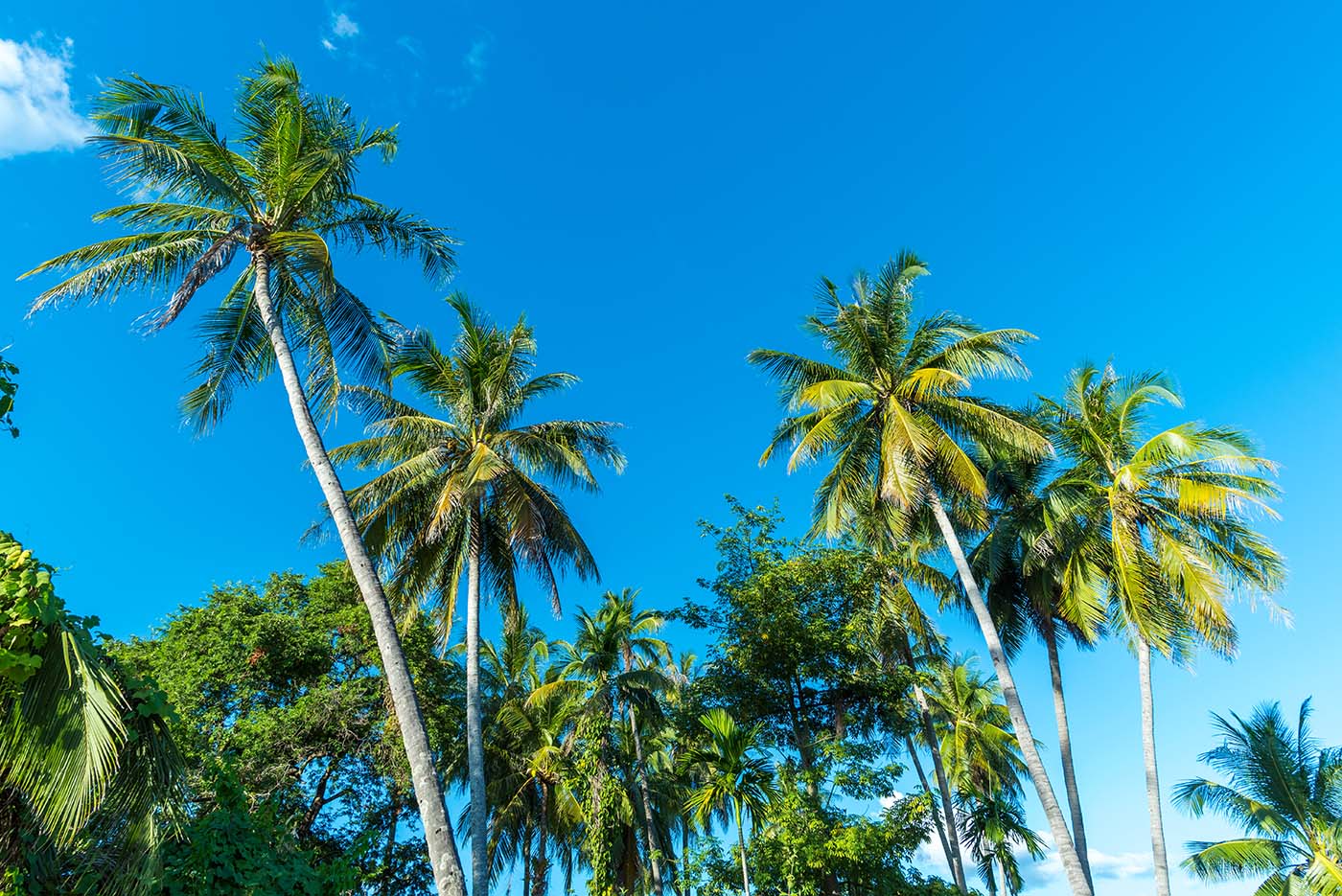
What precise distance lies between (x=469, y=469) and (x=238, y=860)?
921cm

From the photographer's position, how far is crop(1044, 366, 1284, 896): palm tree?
1530 centimetres

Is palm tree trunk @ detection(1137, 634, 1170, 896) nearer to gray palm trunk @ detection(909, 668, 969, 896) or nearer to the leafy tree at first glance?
gray palm trunk @ detection(909, 668, 969, 896)

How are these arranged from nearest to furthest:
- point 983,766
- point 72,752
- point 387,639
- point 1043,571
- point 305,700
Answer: point 72,752
point 387,639
point 305,700
point 1043,571
point 983,766

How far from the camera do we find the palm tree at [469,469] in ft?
49.6

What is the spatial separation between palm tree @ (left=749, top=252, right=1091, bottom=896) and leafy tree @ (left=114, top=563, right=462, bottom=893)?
10120 millimetres

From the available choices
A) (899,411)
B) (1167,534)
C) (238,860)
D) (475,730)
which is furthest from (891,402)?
(238,860)

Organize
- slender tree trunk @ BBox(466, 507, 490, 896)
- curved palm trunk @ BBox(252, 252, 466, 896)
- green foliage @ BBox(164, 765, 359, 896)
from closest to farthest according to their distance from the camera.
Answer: green foliage @ BBox(164, 765, 359, 896) < curved palm trunk @ BBox(252, 252, 466, 896) < slender tree trunk @ BBox(466, 507, 490, 896)

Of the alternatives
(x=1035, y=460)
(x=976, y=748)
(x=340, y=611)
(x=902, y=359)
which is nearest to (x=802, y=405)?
(x=902, y=359)

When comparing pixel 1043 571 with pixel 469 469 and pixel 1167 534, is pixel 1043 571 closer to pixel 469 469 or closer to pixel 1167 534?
pixel 1167 534

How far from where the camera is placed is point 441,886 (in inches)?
308

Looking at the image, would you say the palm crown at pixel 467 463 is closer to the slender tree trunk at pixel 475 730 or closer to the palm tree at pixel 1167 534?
the slender tree trunk at pixel 475 730

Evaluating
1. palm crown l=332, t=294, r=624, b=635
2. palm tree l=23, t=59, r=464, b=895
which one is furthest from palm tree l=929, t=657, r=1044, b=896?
palm tree l=23, t=59, r=464, b=895

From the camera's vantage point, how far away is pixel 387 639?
9023 millimetres

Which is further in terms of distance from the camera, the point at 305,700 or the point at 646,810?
the point at 646,810
